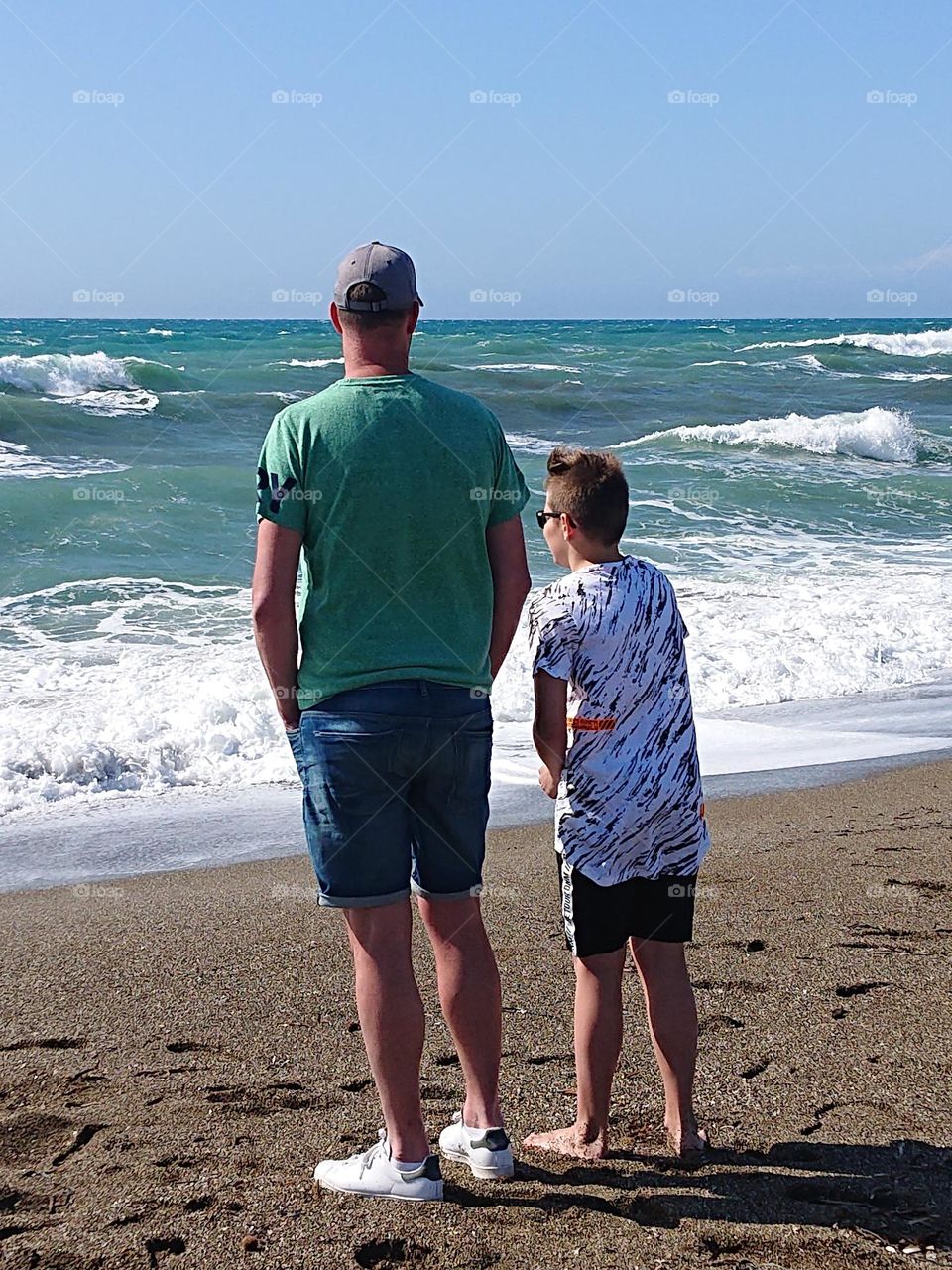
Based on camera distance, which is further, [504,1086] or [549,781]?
[504,1086]

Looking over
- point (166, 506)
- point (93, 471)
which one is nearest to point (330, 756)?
point (166, 506)

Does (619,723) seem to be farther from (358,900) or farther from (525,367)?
(525,367)

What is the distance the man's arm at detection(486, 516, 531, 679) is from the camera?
8.69 ft

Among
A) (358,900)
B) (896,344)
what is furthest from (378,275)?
(896,344)

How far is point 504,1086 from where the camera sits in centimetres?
311

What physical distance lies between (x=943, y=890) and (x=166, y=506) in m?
12.6

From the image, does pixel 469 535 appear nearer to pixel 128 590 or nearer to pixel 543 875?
pixel 543 875

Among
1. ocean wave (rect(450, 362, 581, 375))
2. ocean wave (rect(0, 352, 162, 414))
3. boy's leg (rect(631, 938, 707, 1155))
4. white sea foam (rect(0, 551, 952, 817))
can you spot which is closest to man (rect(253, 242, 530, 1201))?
boy's leg (rect(631, 938, 707, 1155))

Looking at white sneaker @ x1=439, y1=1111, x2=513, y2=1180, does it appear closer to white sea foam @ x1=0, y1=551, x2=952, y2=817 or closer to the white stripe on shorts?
the white stripe on shorts

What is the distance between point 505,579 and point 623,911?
→ 752 millimetres

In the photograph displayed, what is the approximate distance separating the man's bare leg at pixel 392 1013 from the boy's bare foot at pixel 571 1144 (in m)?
0.34

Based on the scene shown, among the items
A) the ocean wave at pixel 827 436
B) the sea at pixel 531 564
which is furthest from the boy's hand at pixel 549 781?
the ocean wave at pixel 827 436

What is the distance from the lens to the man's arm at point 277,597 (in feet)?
8.05

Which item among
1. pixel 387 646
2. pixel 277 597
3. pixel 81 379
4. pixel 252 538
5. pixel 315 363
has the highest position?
pixel 315 363
